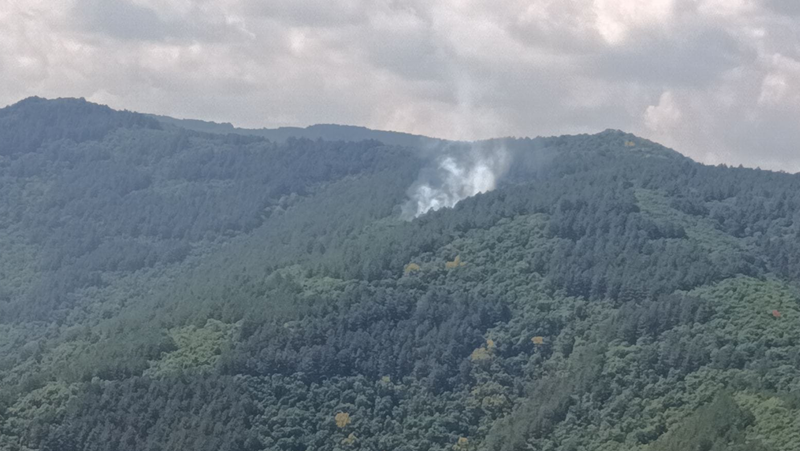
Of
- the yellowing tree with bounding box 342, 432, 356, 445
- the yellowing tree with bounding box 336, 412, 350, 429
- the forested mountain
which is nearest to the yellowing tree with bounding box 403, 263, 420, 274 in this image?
the forested mountain

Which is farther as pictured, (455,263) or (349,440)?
(455,263)

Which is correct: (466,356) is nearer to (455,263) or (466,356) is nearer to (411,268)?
(455,263)

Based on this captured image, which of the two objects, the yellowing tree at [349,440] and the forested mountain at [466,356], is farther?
the yellowing tree at [349,440]

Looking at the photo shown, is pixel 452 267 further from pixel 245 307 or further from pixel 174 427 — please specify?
pixel 174 427

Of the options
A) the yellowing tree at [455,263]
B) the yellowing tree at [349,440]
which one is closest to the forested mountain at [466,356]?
the yellowing tree at [349,440]

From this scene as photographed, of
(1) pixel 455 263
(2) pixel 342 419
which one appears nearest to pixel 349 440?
(2) pixel 342 419

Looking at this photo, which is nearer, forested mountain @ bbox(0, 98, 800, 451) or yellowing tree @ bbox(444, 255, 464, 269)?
forested mountain @ bbox(0, 98, 800, 451)

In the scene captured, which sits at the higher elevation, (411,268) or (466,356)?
(411,268)

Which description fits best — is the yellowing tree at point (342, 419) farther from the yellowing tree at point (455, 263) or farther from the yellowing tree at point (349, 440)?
the yellowing tree at point (455, 263)

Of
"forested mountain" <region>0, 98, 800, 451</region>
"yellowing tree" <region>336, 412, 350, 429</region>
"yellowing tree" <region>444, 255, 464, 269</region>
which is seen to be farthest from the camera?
"yellowing tree" <region>444, 255, 464, 269</region>

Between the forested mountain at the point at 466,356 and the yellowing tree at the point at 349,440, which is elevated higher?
the forested mountain at the point at 466,356

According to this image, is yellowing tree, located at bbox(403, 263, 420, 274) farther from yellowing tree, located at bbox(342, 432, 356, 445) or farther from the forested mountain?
yellowing tree, located at bbox(342, 432, 356, 445)

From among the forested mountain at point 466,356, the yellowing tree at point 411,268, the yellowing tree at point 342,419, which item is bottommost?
the yellowing tree at point 342,419
